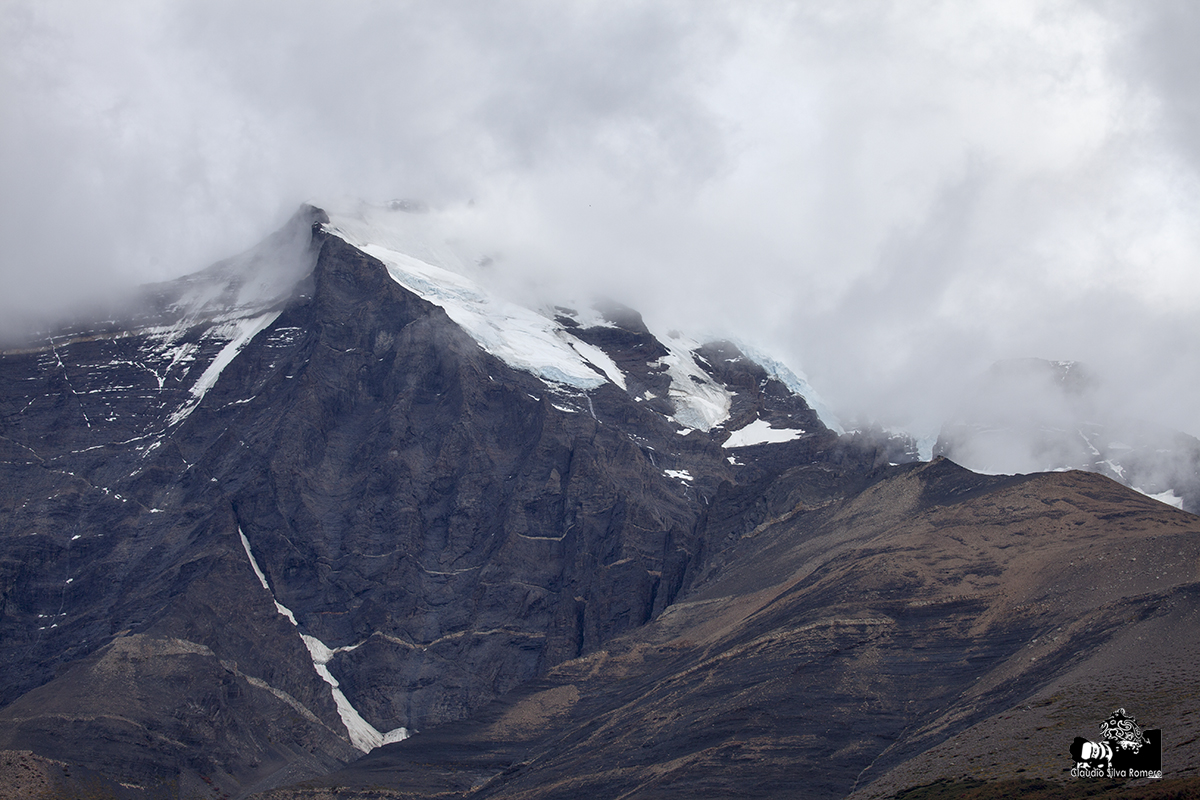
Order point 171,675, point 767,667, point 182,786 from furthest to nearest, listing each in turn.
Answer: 1. point 171,675
2. point 182,786
3. point 767,667

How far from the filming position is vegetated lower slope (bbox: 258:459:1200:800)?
10638 centimetres

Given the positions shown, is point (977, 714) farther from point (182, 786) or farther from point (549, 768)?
point (182, 786)

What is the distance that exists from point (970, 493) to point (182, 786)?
4290 inches

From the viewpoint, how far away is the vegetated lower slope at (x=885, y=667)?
10638cm

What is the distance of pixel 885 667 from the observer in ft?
434

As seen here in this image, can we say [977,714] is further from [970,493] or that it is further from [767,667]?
[970,493]

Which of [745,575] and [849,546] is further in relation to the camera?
[745,575]

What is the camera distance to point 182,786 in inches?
6580

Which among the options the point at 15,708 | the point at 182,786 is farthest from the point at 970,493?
the point at 15,708

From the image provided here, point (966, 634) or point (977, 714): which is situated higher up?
point (966, 634)

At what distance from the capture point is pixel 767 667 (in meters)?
140

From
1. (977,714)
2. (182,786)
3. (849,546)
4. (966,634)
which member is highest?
(849,546)

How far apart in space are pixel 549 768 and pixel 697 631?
1362 inches

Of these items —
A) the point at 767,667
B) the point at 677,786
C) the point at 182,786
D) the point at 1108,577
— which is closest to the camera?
the point at 677,786
